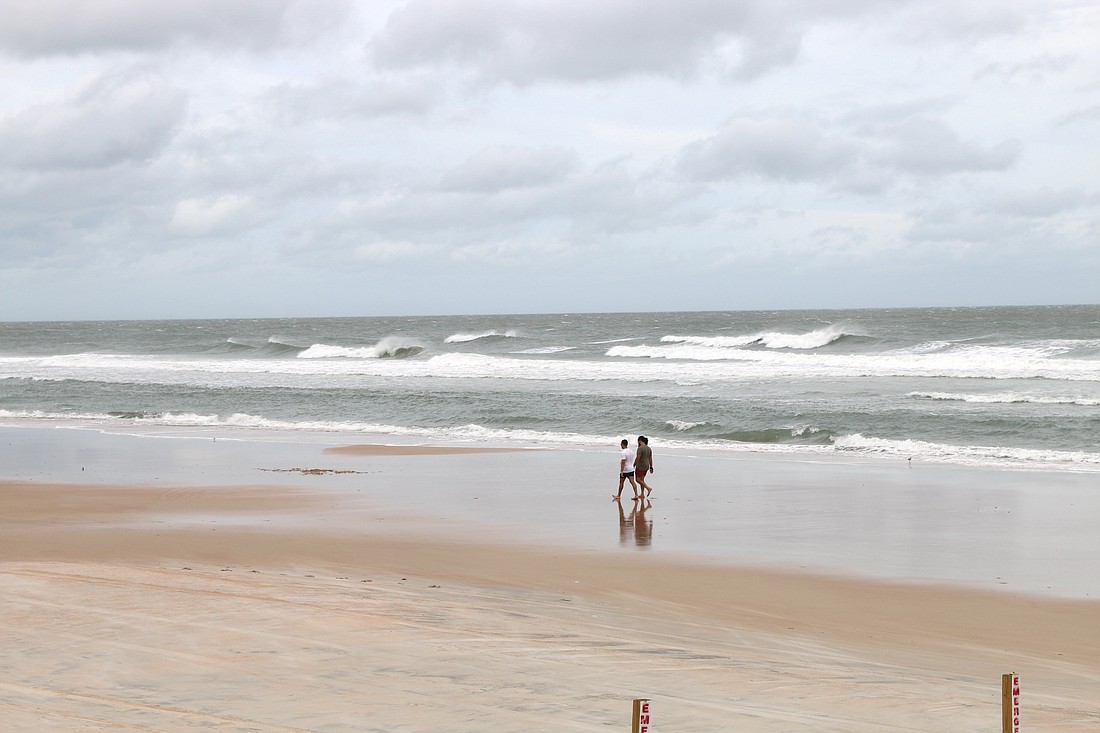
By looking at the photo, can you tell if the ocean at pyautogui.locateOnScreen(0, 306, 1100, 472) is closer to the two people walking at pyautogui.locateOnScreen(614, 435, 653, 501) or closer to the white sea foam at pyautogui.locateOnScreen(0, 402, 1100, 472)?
the white sea foam at pyautogui.locateOnScreen(0, 402, 1100, 472)

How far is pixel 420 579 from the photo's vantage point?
34.6 ft

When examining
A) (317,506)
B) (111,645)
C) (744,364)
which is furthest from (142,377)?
(111,645)

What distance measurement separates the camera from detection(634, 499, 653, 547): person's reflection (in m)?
12.9

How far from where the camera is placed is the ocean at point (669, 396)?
23422mm

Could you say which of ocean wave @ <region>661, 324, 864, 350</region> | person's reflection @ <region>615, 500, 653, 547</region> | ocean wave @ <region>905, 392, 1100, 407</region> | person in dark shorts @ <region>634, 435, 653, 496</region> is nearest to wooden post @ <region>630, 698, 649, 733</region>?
person's reflection @ <region>615, 500, 653, 547</region>

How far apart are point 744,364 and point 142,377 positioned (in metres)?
26.0

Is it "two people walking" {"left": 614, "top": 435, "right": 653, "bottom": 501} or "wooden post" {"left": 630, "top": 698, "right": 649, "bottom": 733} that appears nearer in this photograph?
"wooden post" {"left": 630, "top": 698, "right": 649, "bottom": 733}

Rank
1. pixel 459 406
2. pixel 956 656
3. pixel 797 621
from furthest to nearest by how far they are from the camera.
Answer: pixel 459 406 → pixel 797 621 → pixel 956 656

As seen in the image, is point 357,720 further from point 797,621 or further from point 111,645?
point 797,621

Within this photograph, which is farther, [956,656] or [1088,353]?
[1088,353]

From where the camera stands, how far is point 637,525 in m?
14.0

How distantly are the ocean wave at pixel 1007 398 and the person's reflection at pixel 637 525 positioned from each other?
1628cm

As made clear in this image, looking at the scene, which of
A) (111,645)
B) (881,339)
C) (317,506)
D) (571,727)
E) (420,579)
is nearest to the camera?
(571,727)

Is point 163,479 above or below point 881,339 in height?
below
